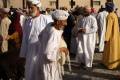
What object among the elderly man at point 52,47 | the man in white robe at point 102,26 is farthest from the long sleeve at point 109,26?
the elderly man at point 52,47

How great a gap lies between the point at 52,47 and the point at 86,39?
554 cm

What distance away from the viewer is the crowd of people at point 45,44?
7.36 meters

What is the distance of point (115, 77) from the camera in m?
11.5

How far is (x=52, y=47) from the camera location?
726cm

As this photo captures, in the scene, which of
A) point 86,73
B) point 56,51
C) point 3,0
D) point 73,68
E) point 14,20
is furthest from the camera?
point 3,0

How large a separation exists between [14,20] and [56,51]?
4033mm

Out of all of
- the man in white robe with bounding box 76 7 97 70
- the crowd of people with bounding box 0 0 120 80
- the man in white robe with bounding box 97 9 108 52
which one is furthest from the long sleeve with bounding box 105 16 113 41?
the man in white robe with bounding box 97 9 108 52

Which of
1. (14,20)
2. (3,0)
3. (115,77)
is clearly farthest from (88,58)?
(3,0)

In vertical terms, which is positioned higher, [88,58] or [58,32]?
[58,32]

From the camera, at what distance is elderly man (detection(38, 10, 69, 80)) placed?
7.27 meters

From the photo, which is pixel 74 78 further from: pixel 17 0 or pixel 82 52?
pixel 17 0

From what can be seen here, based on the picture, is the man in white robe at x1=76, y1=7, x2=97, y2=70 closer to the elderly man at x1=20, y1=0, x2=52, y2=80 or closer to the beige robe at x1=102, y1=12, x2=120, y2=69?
the beige robe at x1=102, y1=12, x2=120, y2=69

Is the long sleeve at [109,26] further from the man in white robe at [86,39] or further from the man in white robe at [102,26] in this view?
the man in white robe at [102,26]

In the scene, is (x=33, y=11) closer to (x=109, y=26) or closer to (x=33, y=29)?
(x=33, y=29)
